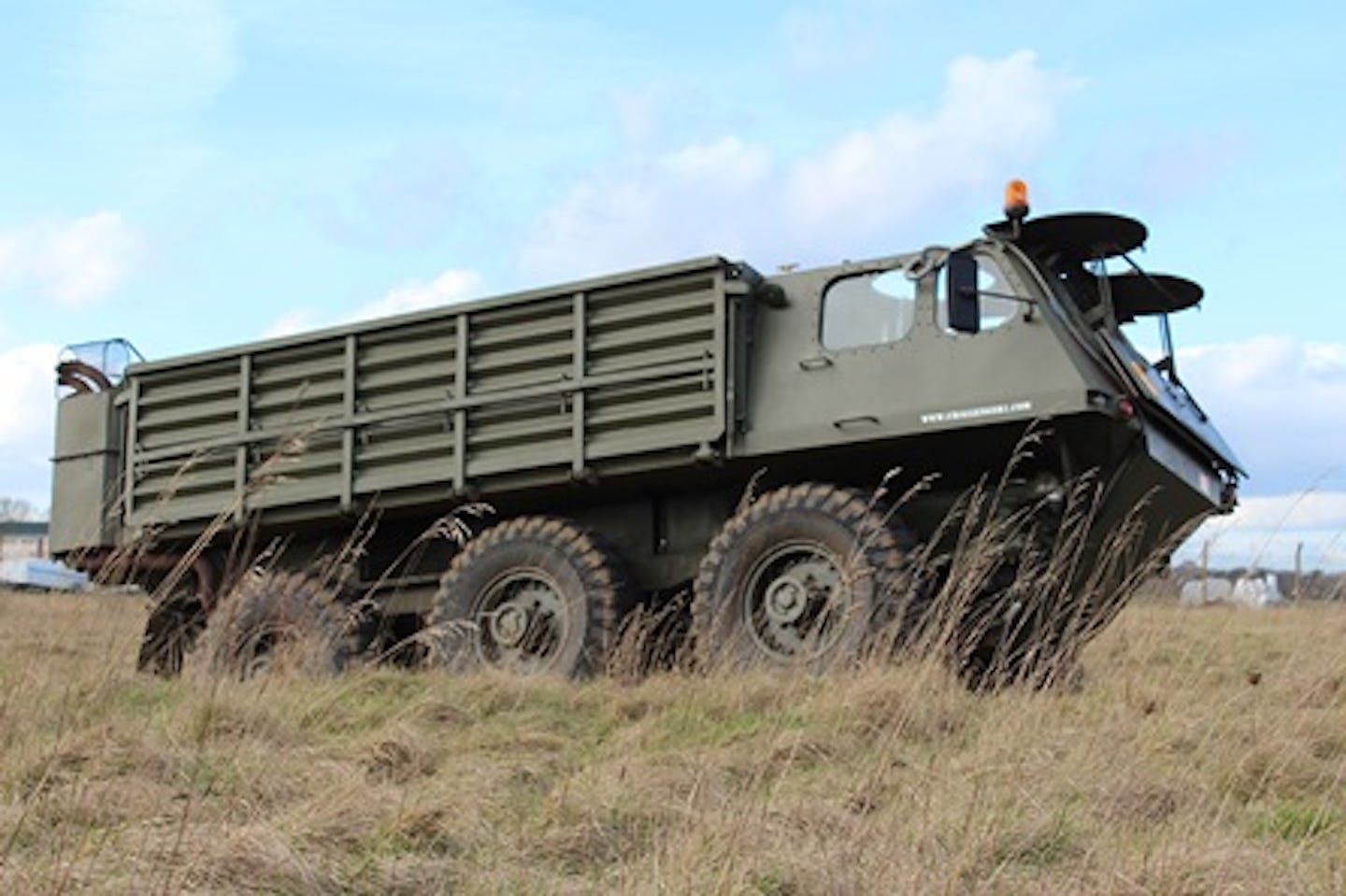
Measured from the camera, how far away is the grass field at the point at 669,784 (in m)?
3.31

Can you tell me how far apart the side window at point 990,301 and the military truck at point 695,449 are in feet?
0.06

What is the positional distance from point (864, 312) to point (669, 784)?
3894 mm

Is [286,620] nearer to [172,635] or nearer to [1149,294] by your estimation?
[172,635]

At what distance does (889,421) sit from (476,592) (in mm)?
2625

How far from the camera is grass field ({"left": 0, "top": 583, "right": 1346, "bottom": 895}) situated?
3.31 m

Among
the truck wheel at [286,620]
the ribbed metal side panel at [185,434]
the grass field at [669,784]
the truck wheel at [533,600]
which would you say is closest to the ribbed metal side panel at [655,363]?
the truck wheel at [533,600]

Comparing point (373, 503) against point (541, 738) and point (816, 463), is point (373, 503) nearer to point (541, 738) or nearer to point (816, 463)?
point (816, 463)

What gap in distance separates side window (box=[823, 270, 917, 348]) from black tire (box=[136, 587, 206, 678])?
4774mm

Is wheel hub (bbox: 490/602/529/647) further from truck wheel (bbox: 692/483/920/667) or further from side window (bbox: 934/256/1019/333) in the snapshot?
side window (bbox: 934/256/1019/333)

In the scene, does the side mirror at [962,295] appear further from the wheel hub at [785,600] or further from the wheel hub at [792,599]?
the wheel hub at [785,600]

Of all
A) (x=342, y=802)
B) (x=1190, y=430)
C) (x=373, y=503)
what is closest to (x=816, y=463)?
(x=1190, y=430)

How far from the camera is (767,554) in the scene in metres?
7.54

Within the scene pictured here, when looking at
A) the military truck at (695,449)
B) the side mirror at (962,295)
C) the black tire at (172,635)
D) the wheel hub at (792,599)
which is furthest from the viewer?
the black tire at (172,635)

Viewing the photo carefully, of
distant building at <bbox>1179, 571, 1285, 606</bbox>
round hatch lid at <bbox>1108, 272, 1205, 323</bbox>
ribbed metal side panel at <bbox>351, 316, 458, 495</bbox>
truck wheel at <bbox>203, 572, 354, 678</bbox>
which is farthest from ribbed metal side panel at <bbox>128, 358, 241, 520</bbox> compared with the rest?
distant building at <bbox>1179, 571, 1285, 606</bbox>
